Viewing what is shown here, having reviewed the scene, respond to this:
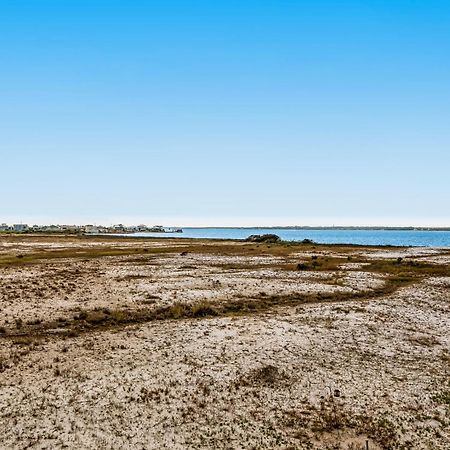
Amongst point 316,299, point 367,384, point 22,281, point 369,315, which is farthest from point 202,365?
point 22,281

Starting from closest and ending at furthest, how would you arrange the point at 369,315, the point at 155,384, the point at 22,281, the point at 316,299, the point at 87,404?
the point at 87,404 → the point at 155,384 → the point at 369,315 → the point at 316,299 → the point at 22,281

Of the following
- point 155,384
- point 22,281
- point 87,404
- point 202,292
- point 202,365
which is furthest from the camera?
point 22,281

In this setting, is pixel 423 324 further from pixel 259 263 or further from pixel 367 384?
pixel 259 263

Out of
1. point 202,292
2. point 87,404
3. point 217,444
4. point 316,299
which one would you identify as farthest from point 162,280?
point 217,444

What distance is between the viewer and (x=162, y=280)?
4594 centimetres

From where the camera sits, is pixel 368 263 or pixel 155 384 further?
pixel 368 263

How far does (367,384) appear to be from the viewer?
57.8ft

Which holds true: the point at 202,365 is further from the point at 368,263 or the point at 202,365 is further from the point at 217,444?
the point at 368,263

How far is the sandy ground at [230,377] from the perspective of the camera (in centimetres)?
1367

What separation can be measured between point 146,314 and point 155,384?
12.6m

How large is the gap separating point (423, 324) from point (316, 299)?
9.95m

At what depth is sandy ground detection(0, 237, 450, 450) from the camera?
13.7 metres

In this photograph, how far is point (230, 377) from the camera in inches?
Answer: 715

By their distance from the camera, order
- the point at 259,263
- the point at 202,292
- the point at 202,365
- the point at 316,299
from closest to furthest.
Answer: the point at 202,365
the point at 316,299
the point at 202,292
the point at 259,263
